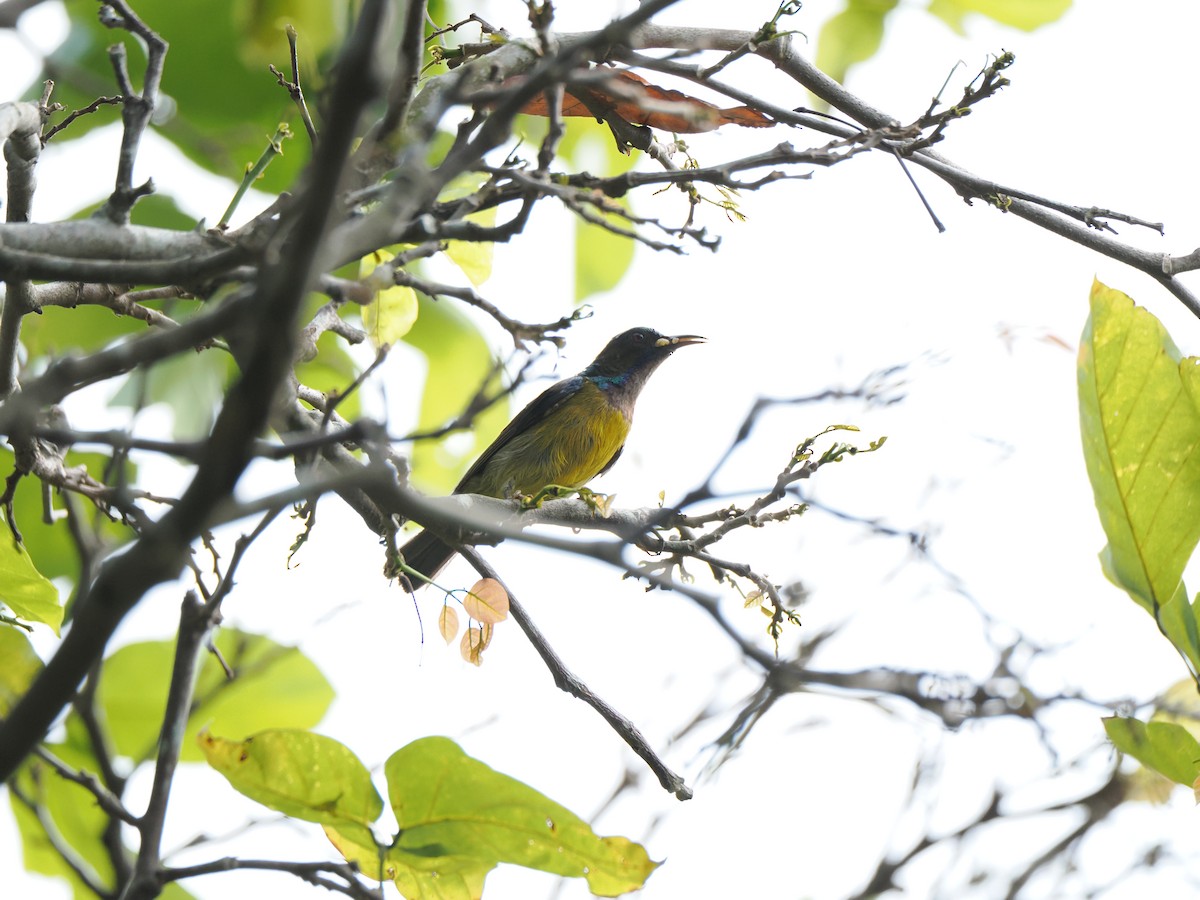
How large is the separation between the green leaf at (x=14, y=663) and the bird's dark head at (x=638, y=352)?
4.52 meters

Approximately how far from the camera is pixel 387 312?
9.00ft

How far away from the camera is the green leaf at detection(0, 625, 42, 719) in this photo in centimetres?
226

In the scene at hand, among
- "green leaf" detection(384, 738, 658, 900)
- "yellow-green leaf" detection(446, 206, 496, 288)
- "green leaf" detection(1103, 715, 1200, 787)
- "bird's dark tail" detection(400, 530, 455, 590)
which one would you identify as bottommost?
"green leaf" detection(1103, 715, 1200, 787)

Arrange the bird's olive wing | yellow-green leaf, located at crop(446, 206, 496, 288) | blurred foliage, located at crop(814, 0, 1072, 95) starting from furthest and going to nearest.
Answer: the bird's olive wing, blurred foliage, located at crop(814, 0, 1072, 95), yellow-green leaf, located at crop(446, 206, 496, 288)

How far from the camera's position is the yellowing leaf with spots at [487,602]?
101 inches

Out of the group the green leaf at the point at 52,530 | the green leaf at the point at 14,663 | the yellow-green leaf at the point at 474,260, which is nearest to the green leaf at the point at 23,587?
the green leaf at the point at 14,663

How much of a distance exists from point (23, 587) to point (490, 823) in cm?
108

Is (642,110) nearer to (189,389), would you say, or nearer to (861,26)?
(861,26)

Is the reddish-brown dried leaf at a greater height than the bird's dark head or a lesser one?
lesser

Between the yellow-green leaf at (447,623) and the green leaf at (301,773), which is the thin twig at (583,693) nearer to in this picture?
the yellow-green leaf at (447,623)

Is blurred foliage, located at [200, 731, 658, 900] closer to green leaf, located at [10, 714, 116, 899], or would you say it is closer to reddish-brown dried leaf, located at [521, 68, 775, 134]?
green leaf, located at [10, 714, 116, 899]

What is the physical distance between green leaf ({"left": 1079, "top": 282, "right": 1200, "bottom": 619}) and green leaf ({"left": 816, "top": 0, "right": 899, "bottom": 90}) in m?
1.27

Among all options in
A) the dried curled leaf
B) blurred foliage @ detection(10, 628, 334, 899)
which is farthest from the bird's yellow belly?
the dried curled leaf

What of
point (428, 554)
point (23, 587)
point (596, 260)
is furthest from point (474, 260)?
point (428, 554)
